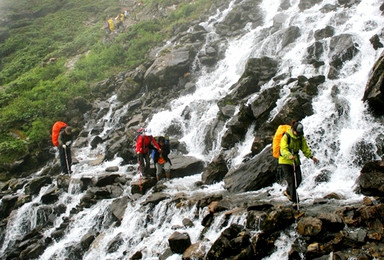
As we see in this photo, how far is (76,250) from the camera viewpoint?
11.9 meters

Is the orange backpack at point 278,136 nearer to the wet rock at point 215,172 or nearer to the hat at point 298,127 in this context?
the hat at point 298,127

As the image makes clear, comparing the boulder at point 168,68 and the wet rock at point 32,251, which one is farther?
the boulder at point 168,68

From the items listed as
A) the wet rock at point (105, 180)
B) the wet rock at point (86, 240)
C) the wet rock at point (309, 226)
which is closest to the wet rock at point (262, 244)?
the wet rock at point (309, 226)

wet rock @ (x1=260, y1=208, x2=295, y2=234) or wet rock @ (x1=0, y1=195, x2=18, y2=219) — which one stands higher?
wet rock @ (x1=260, y1=208, x2=295, y2=234)

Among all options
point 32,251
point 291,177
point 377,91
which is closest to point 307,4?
point 377,91

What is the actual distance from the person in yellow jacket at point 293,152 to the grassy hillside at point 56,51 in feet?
63.3

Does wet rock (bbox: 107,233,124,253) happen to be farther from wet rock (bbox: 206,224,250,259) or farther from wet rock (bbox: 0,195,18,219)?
wet rock (bbox: 0,195,18,219)

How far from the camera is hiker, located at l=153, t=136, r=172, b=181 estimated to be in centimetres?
1447

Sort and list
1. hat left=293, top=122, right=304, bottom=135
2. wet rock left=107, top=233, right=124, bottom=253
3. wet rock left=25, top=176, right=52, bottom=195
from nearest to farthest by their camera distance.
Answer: hat left=293, top=122, right=304, bottom=135, wet rock left=107, top=233, right=124, bottom=253, wet rock left=25, top=176, right=52, bottom=195

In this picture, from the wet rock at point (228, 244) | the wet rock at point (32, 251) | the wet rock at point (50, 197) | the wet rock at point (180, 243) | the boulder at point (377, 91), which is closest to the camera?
the wet rock at point (228, 244)

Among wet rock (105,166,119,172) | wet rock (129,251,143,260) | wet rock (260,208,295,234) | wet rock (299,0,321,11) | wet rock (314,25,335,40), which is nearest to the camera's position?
wet rock (260,208,295,234)

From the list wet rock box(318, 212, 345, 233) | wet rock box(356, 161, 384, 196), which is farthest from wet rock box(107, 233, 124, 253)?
wet rock box(356, 161, 384, 196)

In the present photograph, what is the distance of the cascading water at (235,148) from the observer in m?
10.9

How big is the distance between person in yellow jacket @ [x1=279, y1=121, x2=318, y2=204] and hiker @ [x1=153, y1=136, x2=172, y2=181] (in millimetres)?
6584
